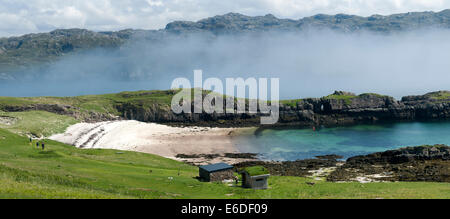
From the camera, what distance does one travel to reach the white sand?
98188 mm

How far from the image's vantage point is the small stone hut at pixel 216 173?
51.4m

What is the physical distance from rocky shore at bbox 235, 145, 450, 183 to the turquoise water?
31.8ft

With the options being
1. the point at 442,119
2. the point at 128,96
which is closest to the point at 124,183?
the point at 128,96

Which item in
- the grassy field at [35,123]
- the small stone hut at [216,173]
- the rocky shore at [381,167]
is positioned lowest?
the rocky shore at [381,167]

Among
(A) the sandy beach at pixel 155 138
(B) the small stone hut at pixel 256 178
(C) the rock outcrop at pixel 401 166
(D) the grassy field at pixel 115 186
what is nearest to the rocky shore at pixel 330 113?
(A) the sandy beach at pixel 155 138

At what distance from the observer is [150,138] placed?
11719 cm

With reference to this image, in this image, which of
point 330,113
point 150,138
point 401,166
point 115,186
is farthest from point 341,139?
point 115,186

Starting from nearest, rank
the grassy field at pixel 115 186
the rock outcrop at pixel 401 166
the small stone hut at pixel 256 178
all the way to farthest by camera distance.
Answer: the grassy field at pixel 115 186 → the small stone hut at pixel 256 178 → the rock outcrop at pixel 401 166

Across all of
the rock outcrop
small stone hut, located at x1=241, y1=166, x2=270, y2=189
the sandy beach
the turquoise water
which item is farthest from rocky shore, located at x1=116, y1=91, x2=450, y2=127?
small stone hut, located at x1=241, y1=166, x2=270, y2=189

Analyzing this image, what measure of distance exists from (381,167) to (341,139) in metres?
44.6

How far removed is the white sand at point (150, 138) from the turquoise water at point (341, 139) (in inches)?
405

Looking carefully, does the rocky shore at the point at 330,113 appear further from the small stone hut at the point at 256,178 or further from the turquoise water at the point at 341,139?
the small stone hut at the point at 256,178

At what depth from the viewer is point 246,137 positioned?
122 m
